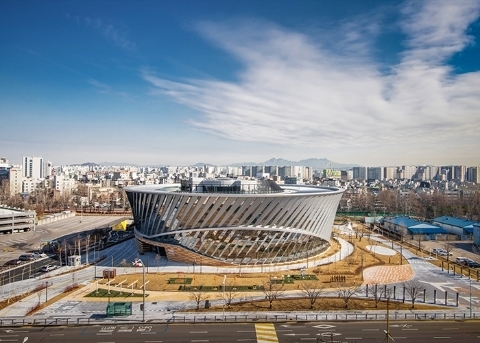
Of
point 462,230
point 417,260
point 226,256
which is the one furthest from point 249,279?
point 462,230

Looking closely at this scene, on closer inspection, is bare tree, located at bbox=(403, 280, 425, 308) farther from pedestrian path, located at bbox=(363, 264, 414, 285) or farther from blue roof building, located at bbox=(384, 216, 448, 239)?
blue roof building, located at bbox=(384, 216, 448, 239)

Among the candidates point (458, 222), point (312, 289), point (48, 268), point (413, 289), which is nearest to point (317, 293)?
point (312, 289)

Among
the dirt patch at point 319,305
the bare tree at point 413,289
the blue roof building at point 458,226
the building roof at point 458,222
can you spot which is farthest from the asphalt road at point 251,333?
the building roof at point 458,222

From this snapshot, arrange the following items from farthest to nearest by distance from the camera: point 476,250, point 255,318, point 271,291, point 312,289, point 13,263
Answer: point 476,250 < point 13,263 < point 312,289 < point 271,291 < point 255,318

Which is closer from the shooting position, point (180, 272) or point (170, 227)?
point (180, 272)

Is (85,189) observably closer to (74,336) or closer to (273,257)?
A: (273,257)

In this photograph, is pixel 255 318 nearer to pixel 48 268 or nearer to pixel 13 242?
pixel 48 268
